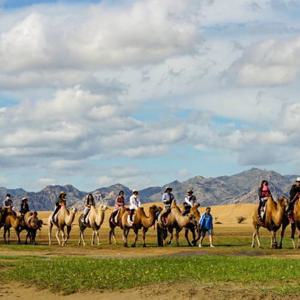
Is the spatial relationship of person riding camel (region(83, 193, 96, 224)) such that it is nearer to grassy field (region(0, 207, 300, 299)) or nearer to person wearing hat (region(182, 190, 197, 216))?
person wearing hat (region(182, 190, 197, 216))

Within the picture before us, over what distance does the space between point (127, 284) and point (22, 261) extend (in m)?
9.23

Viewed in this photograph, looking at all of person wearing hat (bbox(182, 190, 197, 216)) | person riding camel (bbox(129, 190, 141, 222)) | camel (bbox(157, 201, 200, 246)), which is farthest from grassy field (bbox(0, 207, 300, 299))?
person riding camel (bbox(129, 190, 141, 222))

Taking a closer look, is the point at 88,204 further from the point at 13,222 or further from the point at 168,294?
the point at 168,294

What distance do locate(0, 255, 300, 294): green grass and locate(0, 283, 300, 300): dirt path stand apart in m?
0.43

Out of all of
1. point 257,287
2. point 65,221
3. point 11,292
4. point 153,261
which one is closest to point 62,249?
point 65,221

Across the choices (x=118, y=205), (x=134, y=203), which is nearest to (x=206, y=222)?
(x=134, y=203)

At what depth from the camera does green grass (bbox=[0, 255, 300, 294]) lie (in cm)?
2075

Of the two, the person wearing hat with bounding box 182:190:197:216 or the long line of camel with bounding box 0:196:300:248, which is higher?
the person wearing hat with bounding box 182:190:197:216

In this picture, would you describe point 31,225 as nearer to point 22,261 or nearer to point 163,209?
point 163,209

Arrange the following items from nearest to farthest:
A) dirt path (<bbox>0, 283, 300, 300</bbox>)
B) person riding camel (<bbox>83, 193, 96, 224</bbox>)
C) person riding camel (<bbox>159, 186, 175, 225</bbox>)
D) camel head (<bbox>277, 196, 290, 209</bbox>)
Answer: dirt path (<bbox>0, 283, 300, 300</bbox>) → camel head (<bbox>277, 196, 290, 209</bbox>) → person riding camel (<bbox>159, 186, 175, 225</bbox>) → person riding camel (<bbox>83, 193, 96, 224</bbox>)

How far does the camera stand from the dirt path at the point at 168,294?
1825 cm

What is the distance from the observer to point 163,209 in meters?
43.6

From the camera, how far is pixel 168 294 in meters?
19.2

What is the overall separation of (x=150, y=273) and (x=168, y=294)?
3202 mm
